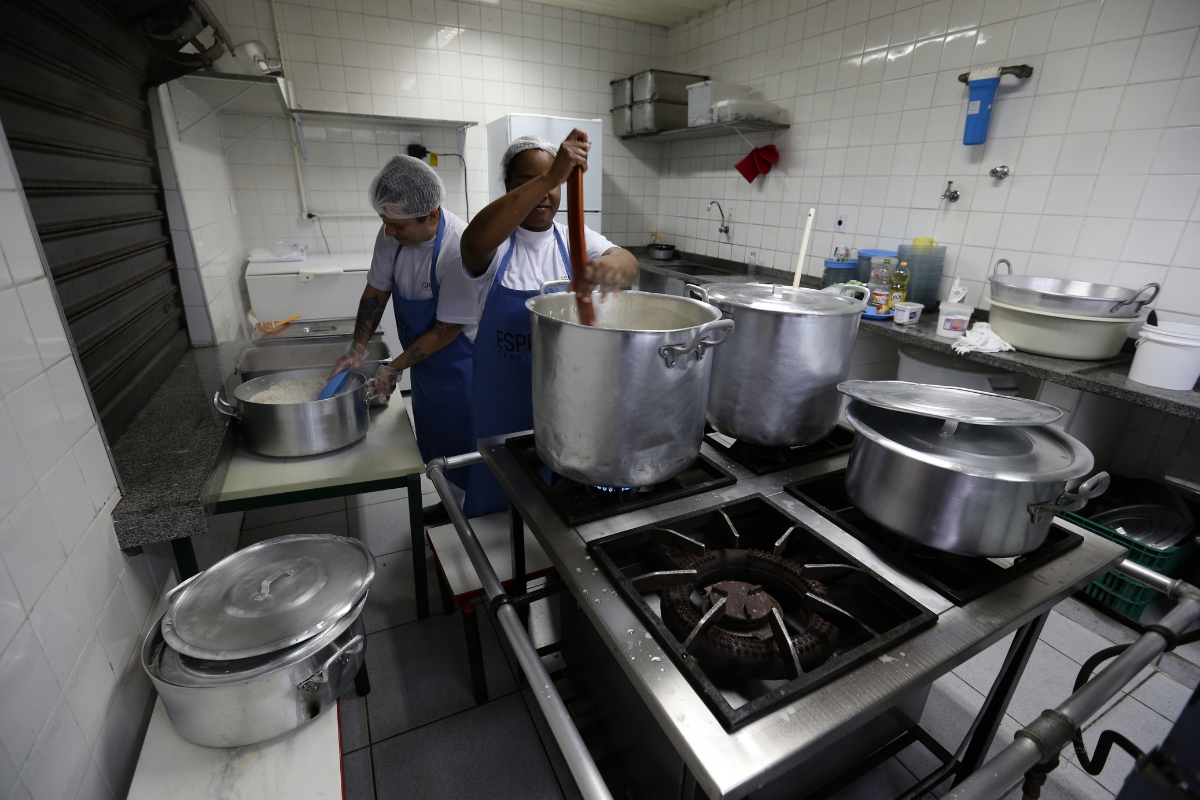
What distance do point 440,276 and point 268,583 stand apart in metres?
1.15

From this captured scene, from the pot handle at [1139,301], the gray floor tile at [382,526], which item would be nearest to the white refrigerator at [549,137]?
the gray floor tile at [382,526]

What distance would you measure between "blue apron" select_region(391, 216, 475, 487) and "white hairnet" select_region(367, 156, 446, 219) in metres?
0.14

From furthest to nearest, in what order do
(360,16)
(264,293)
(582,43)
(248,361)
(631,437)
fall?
(582,43), (360,16), (264,293), (248,361), (631,437)

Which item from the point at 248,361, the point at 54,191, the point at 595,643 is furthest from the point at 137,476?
the point at 595,643

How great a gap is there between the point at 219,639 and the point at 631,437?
822mm

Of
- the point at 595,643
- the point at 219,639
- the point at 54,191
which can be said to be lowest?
the point at 595,643

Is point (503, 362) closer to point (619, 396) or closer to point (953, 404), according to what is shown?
point (619, 396)

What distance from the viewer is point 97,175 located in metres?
1.47

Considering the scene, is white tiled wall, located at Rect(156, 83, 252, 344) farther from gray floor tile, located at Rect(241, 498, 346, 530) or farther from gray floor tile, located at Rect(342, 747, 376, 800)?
gray floor tile, located at Rect(342, 747, 376, 800)

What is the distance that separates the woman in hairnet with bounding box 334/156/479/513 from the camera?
5.99ft

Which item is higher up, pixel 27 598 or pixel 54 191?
pixel 54 191

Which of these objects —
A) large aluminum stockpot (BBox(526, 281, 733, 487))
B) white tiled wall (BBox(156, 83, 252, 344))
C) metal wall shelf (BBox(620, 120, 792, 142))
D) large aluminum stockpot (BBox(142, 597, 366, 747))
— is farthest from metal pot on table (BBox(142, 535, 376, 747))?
metal wall shelf (BBox(620, 120, 792, 142))

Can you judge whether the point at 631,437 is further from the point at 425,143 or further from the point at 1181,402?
the point at 425,143

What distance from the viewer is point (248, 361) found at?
1.96 meters
